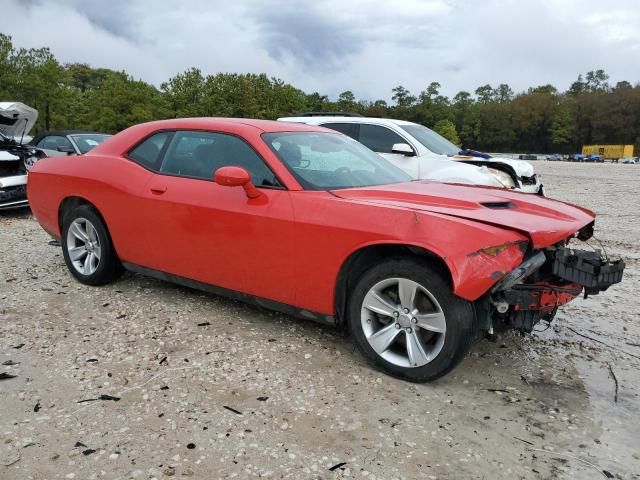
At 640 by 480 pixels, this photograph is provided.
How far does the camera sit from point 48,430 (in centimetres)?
259

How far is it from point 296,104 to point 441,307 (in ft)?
193

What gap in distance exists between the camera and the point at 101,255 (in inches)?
182

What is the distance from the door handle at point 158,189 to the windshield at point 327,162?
0.91m

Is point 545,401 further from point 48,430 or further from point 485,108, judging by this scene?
point 485,108

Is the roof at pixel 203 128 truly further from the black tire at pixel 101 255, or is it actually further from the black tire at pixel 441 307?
the black tire at pixel 441 307

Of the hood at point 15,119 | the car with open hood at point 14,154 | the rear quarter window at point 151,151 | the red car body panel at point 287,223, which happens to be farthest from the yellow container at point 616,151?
the rear quarter window at point 151,151

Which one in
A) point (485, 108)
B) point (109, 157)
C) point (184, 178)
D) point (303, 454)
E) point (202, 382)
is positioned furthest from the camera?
point (485, 108)

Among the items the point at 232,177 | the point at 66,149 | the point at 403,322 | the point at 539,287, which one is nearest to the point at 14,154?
the point at 66,149

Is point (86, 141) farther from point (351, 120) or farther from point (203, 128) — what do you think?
point (203, 128)

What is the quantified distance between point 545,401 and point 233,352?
195 centimetres

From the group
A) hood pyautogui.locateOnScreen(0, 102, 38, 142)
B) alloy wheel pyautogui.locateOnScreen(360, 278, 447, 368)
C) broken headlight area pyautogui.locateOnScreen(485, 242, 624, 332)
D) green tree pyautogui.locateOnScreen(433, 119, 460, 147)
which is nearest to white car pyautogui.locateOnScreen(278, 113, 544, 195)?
broken headlight area pyautogui.locateOnScreen(485, 242, 624, 332)

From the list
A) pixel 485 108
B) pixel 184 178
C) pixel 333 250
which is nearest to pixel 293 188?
pixel 333 250

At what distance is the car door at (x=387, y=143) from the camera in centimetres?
795

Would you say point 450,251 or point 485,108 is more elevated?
point 485,108
